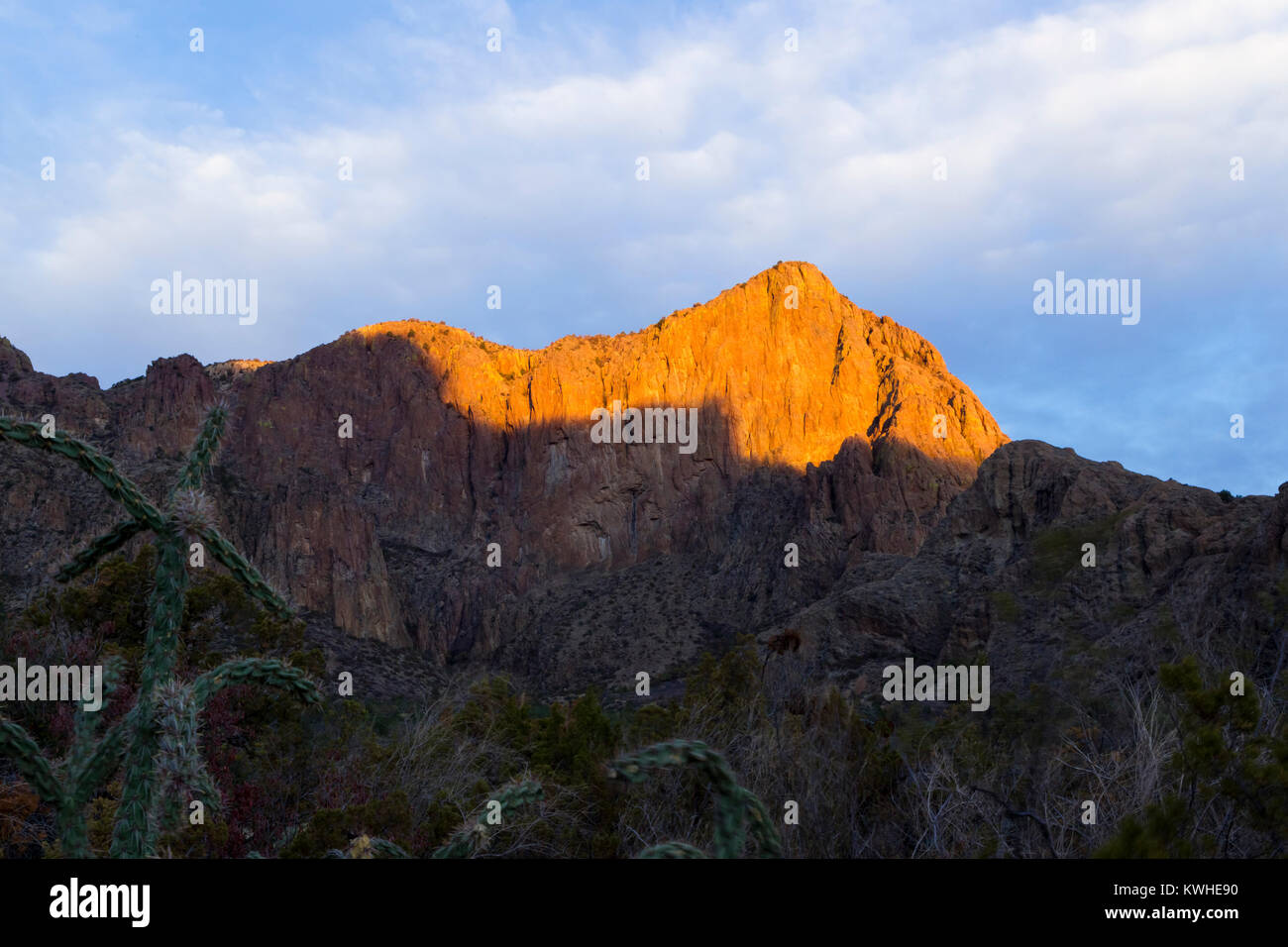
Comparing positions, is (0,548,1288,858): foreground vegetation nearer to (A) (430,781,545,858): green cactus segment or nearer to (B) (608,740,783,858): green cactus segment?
(A) (430,781,545,858): green cactus segment

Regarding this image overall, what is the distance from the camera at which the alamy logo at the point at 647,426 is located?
86.4m

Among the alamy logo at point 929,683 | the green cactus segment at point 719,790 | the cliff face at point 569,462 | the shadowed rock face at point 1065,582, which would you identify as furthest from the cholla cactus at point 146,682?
the cliff face at point 569,462

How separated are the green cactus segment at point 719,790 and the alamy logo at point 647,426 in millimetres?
82842

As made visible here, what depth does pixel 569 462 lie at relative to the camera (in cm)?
8875

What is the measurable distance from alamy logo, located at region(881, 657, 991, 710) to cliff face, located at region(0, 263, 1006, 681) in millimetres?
34074

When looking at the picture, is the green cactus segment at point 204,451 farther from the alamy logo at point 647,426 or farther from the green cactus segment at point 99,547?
the alamy logo at point 647,426

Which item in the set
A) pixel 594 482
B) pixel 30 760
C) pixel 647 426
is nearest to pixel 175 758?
pixel 30 760

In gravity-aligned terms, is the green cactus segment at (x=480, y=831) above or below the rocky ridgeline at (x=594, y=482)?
below

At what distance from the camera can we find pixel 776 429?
85.2 m

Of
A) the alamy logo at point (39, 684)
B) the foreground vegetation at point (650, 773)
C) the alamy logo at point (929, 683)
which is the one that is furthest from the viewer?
the alamy logo at point (929, 683)
